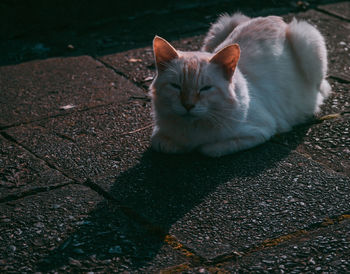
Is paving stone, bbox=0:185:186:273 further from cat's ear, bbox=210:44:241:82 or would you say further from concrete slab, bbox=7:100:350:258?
cat's ear, bbox=210:44:241:82

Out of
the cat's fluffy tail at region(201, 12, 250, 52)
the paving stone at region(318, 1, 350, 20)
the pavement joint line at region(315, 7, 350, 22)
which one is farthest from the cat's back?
the paving stone at region(318, 1, 350, 20)

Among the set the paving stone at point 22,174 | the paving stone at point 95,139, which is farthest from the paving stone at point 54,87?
the paving stone at point 22,174

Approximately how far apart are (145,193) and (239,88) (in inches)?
39.7

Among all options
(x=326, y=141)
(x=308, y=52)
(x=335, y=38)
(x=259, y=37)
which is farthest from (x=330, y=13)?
(x=326, y=141)

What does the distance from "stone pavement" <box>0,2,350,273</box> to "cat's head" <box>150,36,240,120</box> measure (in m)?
0.38

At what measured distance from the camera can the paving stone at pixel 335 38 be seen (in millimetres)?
5145

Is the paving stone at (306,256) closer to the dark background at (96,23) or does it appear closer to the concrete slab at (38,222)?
the concrete slab at (38,222)

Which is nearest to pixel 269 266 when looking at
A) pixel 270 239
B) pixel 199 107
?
pixel 270 239

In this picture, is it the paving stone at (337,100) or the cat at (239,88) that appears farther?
the paving stone at (337,100)

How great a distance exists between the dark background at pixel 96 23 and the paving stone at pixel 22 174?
1792 mm

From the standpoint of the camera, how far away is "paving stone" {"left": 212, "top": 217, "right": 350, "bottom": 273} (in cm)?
261

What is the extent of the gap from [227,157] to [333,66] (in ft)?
6.71

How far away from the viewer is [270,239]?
2855 mm

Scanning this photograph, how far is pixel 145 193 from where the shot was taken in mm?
3273
